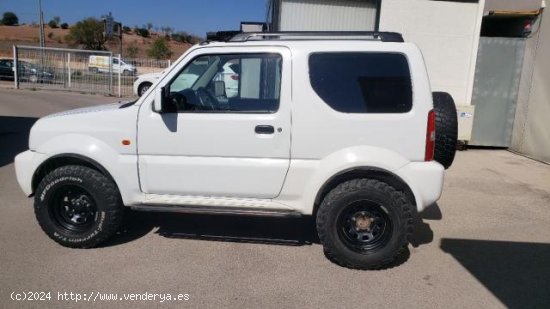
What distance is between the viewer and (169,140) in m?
4.25

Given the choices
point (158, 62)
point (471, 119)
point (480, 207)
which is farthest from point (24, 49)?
point (480, 207)

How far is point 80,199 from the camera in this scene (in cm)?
445

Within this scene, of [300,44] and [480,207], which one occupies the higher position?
[300,44]

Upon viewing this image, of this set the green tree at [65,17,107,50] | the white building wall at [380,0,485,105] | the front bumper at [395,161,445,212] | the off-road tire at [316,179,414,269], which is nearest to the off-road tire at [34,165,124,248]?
the off-road tire at [316,179,414,269]

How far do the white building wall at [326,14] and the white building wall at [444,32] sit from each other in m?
0.54

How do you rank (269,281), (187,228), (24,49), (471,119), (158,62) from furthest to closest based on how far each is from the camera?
(158,62) < (24,49) < (471,119) < (187,228) < (269,281)

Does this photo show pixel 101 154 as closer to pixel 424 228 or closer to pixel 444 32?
pixel 424 228

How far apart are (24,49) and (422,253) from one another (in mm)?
20168

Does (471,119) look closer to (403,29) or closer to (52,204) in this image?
(403,29)

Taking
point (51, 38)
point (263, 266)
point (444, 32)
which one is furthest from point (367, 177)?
point (51, 38)

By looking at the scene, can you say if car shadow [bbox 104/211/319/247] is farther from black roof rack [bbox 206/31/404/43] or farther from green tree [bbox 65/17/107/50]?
green tree [bbox 65/17/107/50]

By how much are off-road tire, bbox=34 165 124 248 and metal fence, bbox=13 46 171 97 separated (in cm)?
1713

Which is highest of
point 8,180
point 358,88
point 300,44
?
point 300,44

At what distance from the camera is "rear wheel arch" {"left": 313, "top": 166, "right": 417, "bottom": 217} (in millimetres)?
4082
